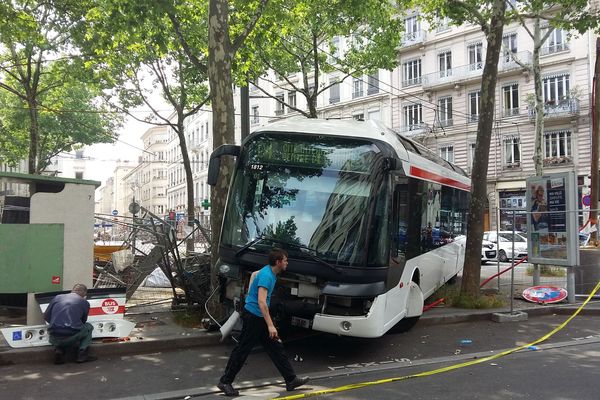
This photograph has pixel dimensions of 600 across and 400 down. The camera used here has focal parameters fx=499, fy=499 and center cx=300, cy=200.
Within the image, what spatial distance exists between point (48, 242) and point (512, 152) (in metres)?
31.0

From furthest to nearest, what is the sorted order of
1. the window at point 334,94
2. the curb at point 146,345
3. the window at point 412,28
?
the window at point 334,94, the window at point 412,28, the curb at point 146,345

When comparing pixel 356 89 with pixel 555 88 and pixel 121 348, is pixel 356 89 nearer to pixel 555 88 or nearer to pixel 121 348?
pixel 555 88

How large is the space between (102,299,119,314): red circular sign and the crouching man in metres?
0.65

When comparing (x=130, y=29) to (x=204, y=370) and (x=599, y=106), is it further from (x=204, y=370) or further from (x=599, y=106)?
(x=599, y=106)

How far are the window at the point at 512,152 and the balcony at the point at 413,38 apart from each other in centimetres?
1004

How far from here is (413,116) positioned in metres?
37.8

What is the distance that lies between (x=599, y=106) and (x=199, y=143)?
51045 mm

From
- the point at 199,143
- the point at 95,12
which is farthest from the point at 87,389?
the point at 199,143

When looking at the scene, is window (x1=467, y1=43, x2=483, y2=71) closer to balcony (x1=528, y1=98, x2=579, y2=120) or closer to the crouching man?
balcony (x1=528, y1=98, x2=579, y2=120)

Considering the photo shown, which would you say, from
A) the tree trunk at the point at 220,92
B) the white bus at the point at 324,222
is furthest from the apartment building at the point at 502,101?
the white bus at the point at 324,222

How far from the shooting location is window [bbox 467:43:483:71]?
34.0m

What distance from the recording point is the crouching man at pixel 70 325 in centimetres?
659

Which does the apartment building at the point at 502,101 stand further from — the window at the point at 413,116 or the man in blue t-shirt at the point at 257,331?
the man in blue t-shirt at the point at 257,331

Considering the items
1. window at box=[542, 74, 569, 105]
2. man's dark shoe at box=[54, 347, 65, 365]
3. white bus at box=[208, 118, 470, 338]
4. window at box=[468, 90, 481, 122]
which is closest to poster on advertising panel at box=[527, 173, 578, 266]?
white bus at box=[208, 118, 470, 338]
